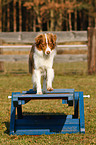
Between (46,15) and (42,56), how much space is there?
880 inches

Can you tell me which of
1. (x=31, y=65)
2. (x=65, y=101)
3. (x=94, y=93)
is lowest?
(x=94, y=93)

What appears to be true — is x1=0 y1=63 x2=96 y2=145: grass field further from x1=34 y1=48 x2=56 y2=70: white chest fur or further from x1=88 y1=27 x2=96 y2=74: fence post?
x1=88 y1=27 x2=96 y2=74: fence post

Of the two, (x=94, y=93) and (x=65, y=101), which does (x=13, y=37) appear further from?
(x=65, y=101)

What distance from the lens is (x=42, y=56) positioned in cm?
517

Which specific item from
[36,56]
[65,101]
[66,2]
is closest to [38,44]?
[36,56]

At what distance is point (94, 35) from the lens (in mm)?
13547

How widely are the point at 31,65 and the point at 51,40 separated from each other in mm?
838

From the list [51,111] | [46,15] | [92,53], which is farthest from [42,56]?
[46,15]


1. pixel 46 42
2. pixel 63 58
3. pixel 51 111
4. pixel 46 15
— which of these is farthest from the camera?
pixel 46 15

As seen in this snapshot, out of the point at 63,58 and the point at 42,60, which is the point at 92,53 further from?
the point at 42,60

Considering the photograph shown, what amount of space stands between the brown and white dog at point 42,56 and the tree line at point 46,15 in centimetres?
2076

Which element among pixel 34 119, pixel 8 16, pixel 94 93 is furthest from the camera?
pixel 8 16

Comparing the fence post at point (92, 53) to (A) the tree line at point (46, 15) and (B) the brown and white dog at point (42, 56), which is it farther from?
(A) the tree line at point (46, 15)

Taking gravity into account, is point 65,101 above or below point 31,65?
below
